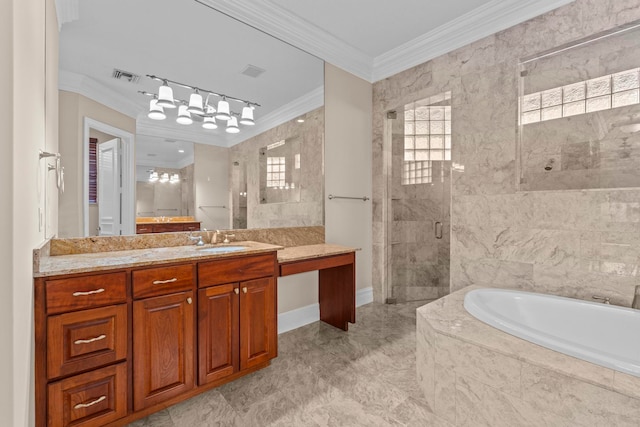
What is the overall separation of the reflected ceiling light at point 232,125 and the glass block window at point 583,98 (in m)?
2.38

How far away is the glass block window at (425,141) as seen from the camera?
3.70 m

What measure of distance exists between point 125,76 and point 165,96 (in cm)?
25

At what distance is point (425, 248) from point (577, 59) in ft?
7.64

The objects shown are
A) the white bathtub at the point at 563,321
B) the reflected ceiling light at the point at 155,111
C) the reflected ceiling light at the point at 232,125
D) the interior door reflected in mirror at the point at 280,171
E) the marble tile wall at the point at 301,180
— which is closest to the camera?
the white bathtub at the point at 563,321

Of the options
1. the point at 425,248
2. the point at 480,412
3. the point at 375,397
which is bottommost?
the point at 375,397

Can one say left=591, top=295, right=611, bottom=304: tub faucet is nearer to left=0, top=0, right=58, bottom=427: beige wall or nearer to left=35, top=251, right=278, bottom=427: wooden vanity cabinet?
left=35, top=251, right=278, bottom=427: wooden vanity cabinet

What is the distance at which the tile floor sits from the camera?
1.59m

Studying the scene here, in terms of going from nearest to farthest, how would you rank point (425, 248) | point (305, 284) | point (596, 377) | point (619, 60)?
point (596, 377) → point (619, 60) → point (305, 284) → point (425, 248)

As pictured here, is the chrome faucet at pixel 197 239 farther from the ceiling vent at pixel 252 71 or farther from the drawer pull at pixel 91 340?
the ceiling vent at pixel 252 71

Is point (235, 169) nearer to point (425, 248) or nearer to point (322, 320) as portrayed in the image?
point (322, 320)

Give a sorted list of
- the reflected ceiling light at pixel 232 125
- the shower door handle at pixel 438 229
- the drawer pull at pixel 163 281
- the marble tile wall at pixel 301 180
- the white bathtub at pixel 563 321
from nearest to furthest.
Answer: the white bathtub at pixel 563 321 < the drawer pull at pixel 163 281 < the reflected ceiling light at pixel 232 125 < the marble tile wall at pixel 301 180 < the shower door handle at pixel 438 229

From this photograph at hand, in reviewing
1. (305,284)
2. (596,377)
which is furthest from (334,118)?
(596,377)

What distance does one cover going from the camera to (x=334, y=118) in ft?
10.2

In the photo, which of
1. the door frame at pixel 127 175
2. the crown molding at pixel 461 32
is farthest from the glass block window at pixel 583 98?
the door frame at pixel 127 175
